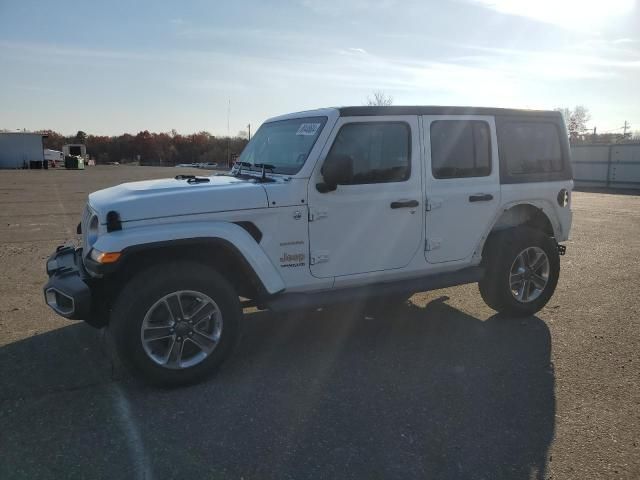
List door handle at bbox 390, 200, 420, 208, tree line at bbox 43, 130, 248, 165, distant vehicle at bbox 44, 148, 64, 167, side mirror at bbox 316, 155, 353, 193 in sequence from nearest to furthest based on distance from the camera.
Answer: side mirror at bbox 316, 155, 353, 193
door handle at bbox 390, 200, 420, 208
distant vehicle at bbox 44, 148, 64, 167
tree line at bbox 43, 130, 248, 165

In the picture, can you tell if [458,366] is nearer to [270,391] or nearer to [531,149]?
[270,391]

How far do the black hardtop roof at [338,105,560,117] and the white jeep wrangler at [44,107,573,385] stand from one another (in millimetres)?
13

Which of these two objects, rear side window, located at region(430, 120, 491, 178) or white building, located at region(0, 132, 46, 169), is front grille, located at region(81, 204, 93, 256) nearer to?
rear side window, located at region(430, 120, 491, 178)

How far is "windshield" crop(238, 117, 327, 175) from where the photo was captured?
4.48 metres

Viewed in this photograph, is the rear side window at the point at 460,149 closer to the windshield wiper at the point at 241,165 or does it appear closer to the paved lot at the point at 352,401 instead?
the paved lot at the point at 352,401

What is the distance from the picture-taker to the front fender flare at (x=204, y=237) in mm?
3605

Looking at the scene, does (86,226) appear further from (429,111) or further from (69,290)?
(429,111)

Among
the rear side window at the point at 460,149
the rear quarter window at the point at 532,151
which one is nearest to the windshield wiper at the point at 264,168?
the rear side window at the point at 460,149

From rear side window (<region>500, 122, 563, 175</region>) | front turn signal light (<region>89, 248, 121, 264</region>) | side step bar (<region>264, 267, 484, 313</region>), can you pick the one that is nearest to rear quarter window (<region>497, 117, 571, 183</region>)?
rear side window (<region>500, 122, 563, 175</region>)

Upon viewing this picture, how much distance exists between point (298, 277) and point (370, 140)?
1.35 meters

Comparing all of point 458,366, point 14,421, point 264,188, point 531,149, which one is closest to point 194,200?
point 264,188

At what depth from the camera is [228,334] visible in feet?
13.0

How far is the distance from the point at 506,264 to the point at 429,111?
169cm

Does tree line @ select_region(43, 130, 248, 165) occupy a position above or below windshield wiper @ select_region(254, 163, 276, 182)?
above
